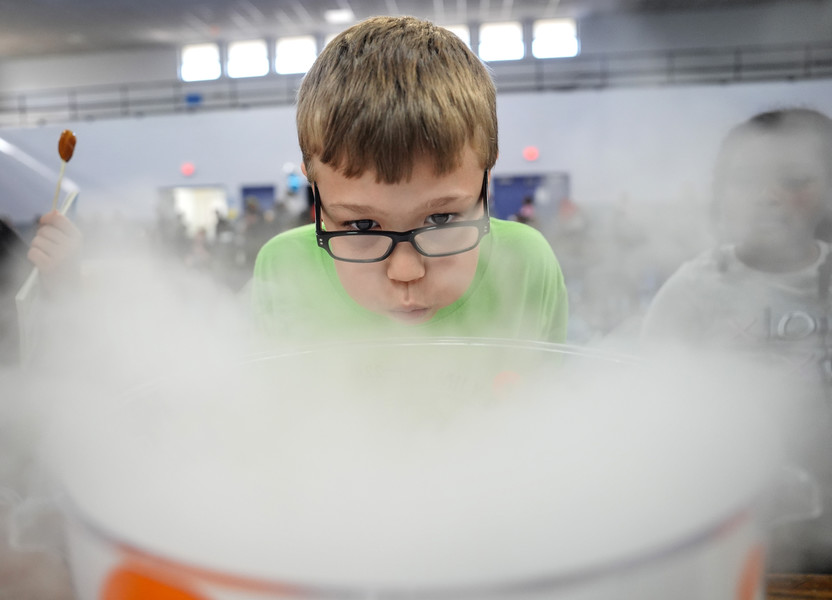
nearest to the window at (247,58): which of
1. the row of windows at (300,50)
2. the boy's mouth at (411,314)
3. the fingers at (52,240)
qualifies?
the row of windows at (300,50)

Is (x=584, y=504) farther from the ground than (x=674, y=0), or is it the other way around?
(x=674, y=0)

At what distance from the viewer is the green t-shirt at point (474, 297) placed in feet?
2.06

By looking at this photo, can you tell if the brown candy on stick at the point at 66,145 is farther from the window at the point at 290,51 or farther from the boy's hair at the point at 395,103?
the window at the point at 290,51

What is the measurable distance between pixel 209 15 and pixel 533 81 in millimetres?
3562

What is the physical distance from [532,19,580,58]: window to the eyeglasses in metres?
7.17

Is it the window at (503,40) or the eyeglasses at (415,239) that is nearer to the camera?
the eyeglasses at (415,239)

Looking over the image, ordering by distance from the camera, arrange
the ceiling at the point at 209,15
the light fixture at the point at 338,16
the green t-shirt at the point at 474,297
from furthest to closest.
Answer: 1. the light fixture at the point at 338,16
2. the ceiling at the point at 209,15
3. the green t-shirt at the point at 474,297

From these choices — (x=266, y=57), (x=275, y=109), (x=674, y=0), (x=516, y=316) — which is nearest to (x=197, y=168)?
(x=275, y=109)

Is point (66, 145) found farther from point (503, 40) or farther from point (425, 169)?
point (503, 40)

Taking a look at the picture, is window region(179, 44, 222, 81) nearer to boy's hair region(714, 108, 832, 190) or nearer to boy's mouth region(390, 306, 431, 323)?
boy's hair region(714, 108, 832, 190)

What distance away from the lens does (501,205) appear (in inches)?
253

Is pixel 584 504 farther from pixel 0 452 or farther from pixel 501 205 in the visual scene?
pixel 501 205

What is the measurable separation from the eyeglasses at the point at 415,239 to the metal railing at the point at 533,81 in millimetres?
5332

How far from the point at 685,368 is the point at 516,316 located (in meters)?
0.25
